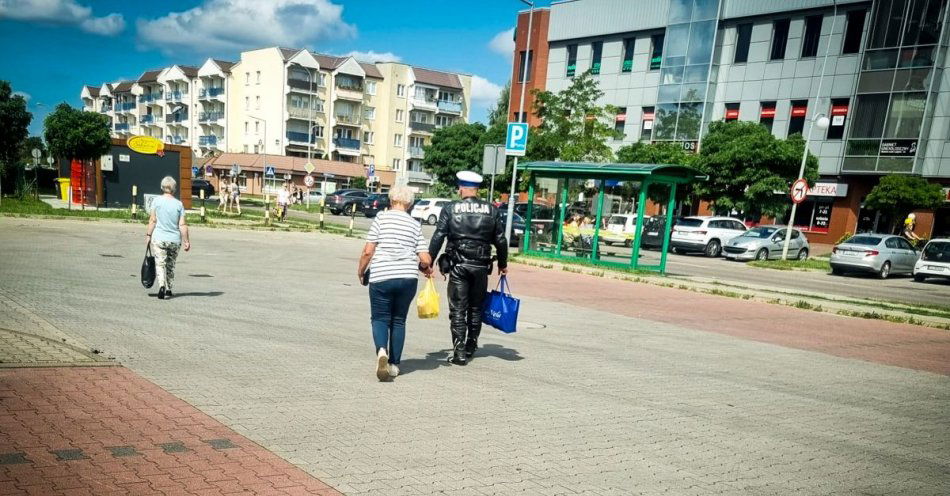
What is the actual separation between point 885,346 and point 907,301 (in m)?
8.06

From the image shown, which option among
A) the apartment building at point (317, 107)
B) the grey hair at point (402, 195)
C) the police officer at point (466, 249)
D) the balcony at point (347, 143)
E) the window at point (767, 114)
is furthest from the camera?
the balcony at point (347, 143)

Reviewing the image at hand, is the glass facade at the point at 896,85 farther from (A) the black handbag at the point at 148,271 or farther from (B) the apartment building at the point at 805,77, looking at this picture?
(A) the black handbag at the point at 148,271

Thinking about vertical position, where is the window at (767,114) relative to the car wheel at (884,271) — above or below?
above

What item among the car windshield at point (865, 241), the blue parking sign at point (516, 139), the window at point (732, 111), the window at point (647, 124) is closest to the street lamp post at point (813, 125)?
the car windshield at point (865, 241)

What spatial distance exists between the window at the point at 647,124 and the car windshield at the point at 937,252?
20384 mm

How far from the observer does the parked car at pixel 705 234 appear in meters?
26.7

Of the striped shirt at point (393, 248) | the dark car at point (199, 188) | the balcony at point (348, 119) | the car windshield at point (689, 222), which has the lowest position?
the dark car at point (199, 188)

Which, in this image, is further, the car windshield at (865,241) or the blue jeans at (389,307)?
the car windshield at (865,241)

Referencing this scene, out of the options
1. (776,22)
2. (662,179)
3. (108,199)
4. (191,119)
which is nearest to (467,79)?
(191,119)

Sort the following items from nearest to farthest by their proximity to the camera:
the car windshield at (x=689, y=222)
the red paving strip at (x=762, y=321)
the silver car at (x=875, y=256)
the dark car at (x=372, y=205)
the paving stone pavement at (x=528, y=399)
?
1. the paving stone pavement at (x=528, y=399)
2. the red paving strip at (x=762, y=321)
3. the silver car at (x=875, y=256)
4. the car windshield at (x=689, y=222)
5. the dark car at (x=372, y=205)

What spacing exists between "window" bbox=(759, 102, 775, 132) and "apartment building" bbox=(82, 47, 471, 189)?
3907 centimetres

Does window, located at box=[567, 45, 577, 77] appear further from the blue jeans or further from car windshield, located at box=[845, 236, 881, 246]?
the blue jeans

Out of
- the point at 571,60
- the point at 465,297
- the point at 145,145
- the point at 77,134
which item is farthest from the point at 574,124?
the point at 465,297

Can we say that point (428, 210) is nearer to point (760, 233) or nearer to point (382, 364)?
point (760, 233)
